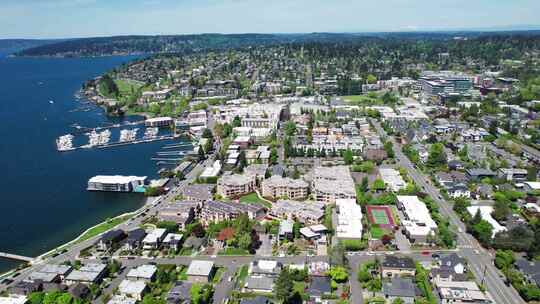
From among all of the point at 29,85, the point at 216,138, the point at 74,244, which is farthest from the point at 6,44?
the point at 74,244

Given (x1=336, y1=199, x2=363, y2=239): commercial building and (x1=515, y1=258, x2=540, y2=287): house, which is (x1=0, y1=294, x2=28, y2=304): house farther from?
(x1=515, y1=258, x2=540, y2=287): house

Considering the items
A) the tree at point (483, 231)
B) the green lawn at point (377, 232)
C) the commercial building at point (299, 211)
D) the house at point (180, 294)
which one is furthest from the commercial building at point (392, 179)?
the house at point (180, 294)

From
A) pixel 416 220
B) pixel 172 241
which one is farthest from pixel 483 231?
pixel 172 241

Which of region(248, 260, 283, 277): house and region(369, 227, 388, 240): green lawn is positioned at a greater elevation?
region(248, 260, 283, 277): house

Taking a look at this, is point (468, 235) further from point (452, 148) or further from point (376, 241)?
point (452, 148)

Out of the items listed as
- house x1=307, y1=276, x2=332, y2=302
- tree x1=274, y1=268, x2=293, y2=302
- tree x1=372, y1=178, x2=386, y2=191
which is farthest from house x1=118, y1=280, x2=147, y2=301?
tree x1=372, y1=178, x2=386, y2=191

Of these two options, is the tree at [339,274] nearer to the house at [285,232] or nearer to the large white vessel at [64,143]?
the house at [285,232]

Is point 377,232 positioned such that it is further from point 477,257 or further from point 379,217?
point 477,257
